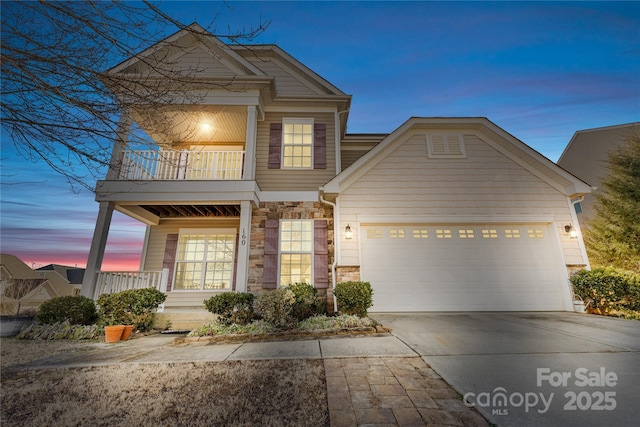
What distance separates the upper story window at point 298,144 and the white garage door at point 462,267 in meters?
2.81

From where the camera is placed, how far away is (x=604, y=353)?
295 cm

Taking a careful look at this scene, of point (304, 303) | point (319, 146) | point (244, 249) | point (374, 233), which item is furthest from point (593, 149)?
point (244, 249)

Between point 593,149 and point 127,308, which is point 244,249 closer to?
point 127,308

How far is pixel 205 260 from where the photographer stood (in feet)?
26.2

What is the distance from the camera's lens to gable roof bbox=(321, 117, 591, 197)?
Result: 6.79 meters

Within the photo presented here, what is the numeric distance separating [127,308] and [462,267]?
8105mm

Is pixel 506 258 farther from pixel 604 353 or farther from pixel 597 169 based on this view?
pixel 597 169

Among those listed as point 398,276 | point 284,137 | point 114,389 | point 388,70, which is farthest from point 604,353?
point 388,70

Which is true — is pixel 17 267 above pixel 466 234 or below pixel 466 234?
below

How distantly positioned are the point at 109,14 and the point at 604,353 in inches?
269

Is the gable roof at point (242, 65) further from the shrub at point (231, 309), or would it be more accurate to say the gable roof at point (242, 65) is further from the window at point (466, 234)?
the shrub at point (231, 309)

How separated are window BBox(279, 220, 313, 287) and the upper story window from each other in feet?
6.19

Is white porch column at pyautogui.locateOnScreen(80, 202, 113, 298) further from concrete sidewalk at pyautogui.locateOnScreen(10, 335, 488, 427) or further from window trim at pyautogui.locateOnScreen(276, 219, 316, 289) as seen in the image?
window trim at pyautogui.locateOnScreen(276, 219, 316, 289)

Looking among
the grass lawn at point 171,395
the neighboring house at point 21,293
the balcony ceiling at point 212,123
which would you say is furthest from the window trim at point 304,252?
the neighboring house at point 21,293
